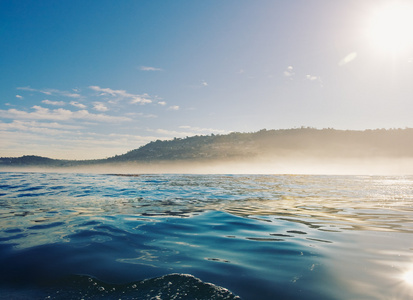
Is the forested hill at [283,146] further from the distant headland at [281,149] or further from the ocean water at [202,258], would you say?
the ocean water at [202,258]

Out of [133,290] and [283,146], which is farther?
[283,146]

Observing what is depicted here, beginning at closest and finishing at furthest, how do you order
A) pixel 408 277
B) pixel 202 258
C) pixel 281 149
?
pixel 408 277 < pixel 202 258 < pixel 281 149

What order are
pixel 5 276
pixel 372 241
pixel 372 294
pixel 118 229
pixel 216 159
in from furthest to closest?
pixel 216 159
pixel 118 229
pixel 372 241
pixel 5 276
pixel 372 294

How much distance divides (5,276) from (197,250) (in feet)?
8.64

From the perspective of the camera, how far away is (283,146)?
85.7 meters

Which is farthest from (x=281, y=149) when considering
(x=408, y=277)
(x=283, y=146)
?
(x=408, y=277)

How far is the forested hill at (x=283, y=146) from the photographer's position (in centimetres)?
7206

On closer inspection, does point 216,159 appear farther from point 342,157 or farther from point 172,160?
point 342,157

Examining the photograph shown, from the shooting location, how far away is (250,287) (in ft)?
9.48

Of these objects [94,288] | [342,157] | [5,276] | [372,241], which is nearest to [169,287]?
[94,288]

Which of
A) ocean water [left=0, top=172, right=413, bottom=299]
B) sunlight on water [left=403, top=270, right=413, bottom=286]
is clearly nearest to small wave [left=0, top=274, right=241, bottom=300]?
ocean water [left=0, top=172, right=413, bottom=299]

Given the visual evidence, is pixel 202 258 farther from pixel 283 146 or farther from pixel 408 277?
pixel 283 146

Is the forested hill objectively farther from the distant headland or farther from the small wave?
the small wave

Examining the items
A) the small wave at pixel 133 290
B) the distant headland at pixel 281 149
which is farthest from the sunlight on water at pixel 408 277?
the distant headland at pixel 281 149
